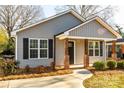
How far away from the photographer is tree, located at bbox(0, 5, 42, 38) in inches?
1508

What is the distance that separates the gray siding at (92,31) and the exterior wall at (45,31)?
2.18 metres

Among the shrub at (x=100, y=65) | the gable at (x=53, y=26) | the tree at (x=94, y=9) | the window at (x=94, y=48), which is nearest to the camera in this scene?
the shrub at (x=100, y=65)

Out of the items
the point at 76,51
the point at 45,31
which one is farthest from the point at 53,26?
the point at 76,51

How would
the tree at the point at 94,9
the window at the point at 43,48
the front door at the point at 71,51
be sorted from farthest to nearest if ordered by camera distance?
the tree at the point at 94,9 < the front door at the point at 71,51 < the window at the point at 43,48

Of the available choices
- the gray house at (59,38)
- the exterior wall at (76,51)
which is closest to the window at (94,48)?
the gray house at (59,38)

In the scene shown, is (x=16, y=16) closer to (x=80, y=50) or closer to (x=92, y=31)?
(x=80, y=50)

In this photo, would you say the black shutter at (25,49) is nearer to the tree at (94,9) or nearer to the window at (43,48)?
the window at (43,48)

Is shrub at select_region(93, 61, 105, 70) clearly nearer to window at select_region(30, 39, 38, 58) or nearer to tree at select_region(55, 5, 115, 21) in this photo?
window at select_region(30, 39, 38, 58)

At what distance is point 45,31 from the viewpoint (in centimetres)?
1806

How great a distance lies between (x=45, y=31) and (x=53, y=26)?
926 millimetres

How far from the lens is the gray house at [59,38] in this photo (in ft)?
55.5

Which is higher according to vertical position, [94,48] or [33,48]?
[94,48]

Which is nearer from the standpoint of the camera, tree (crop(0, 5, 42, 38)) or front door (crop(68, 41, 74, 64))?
front door (crop(68, 41, 74, 64))

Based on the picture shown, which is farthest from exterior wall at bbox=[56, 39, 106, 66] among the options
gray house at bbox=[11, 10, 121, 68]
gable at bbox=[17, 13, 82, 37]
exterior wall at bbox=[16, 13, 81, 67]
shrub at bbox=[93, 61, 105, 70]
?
shrub at bbox=[93, 61, 105, 70]
